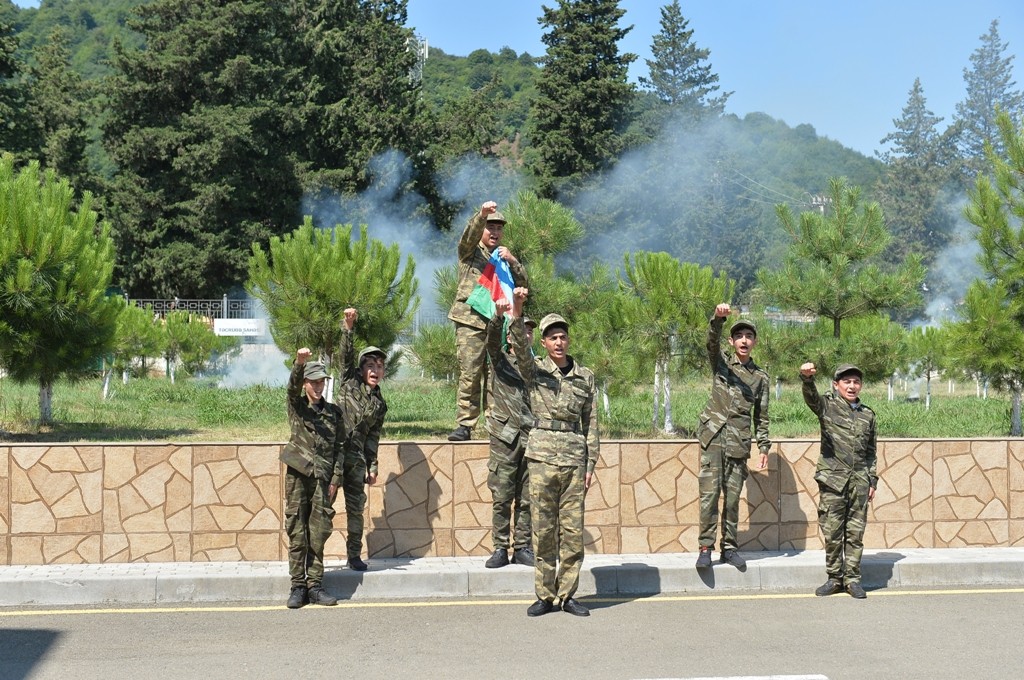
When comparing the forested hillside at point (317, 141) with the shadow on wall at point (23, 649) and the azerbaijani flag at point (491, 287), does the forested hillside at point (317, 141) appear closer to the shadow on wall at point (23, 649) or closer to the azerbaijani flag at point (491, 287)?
the azerbaijani flag at point (491, 287)

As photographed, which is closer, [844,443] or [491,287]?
[844,443]

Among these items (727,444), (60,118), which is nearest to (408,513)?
(727,444)

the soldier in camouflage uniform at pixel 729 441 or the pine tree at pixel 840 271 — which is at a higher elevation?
the pine tree at pixel 840 271

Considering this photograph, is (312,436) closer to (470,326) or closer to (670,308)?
(470,326)

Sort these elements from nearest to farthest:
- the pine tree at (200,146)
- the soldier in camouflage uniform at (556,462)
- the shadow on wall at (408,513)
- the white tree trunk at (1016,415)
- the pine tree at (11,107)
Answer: the soldier in camouflage uniform at (556,462) → the shadow on wall at (408,513) → the white tree trunk at (1016,415) → the pine tree at (11,107) → the pine tree at (200,146)

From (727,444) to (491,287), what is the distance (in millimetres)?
2591

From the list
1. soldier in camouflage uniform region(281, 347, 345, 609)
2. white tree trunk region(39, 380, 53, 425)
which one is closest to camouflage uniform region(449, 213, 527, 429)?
soldier in camouflage uniform region(281, 347, 345, 609)

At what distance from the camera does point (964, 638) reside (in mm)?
6402

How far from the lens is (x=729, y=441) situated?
25.6ft

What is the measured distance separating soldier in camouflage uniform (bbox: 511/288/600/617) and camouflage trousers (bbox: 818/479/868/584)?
70.7 inches

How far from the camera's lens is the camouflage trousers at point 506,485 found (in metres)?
7.75

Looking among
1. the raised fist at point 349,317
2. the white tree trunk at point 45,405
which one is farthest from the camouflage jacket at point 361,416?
the white tree trunk at point 45,405

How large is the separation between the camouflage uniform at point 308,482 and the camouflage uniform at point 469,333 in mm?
2506

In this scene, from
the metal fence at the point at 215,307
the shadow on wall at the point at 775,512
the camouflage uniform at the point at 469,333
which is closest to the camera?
the shadow on wall at the point at 775,512
